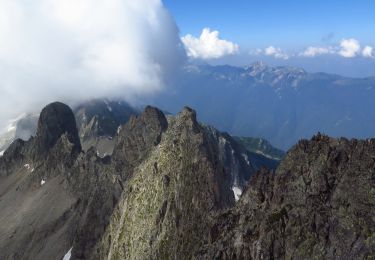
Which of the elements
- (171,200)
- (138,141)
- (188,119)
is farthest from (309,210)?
(138,141)

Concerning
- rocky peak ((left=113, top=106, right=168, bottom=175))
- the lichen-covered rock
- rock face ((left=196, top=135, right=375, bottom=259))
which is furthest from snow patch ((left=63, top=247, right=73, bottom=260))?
rock face ((left=196, top=135, right=375, bottom=259))

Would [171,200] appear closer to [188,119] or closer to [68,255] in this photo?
[188,119]

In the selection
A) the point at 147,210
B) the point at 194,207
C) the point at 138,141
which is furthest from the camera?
the point at 138,141

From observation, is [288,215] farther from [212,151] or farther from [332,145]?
[212,151]

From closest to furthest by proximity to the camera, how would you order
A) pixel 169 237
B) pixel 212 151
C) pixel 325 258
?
pixel 325 258 → pixel 169 237 → pixel 212 151

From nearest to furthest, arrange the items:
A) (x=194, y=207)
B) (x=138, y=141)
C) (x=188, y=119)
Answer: (x=194, y=207) → (x=188, y=119) → (x=138, y=141)

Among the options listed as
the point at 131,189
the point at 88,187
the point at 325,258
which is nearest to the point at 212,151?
the point at 131,189

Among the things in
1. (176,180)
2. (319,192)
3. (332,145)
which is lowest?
(176,180)
